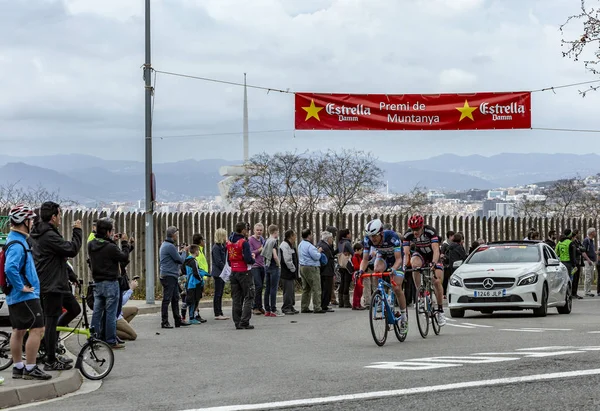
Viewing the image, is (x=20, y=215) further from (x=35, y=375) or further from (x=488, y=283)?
(x=488, y=283)

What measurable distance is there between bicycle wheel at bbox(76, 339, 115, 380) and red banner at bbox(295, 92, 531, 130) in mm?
15166

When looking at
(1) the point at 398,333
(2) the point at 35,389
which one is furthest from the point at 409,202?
(2) the point at 35,389

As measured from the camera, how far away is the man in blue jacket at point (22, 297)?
1120 cm

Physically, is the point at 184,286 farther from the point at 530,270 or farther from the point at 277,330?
the point at 530,270

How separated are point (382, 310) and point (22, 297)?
5.47 meters

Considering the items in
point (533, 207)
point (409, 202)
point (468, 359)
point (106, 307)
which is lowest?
point (468, 359)

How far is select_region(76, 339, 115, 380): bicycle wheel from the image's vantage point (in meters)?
12.2

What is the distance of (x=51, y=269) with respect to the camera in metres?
12.3

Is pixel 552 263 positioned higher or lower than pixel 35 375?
higher

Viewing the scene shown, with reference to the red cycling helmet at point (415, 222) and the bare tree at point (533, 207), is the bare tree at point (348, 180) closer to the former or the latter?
the bare tree at point (533, 207)

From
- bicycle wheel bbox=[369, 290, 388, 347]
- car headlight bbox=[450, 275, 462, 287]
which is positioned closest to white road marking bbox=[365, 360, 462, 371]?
bicycle wheel bbox=[369, 290, 388, 347]

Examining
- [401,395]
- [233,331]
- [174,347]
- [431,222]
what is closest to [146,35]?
[233,331]

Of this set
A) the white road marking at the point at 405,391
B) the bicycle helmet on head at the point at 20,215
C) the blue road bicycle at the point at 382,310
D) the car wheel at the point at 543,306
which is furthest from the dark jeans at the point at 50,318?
the car wheel at the point at 543,306

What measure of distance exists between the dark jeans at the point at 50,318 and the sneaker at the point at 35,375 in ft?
2.74
